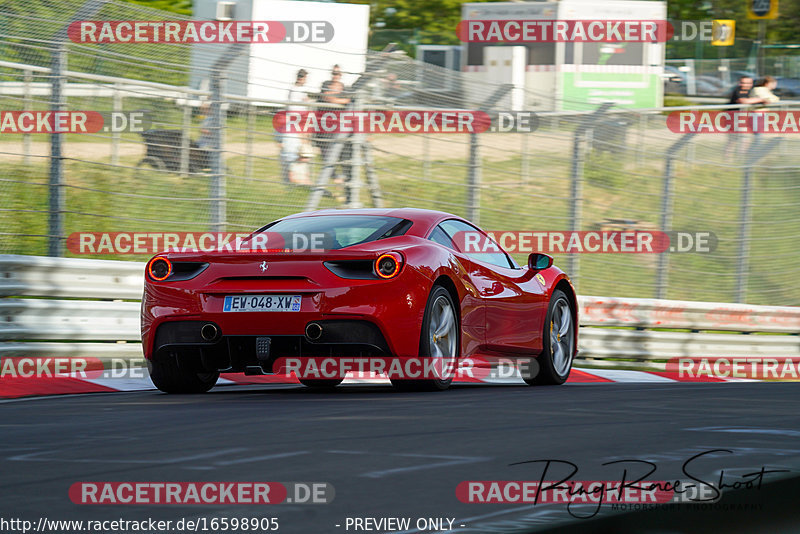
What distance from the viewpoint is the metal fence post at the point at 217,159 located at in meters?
10.1

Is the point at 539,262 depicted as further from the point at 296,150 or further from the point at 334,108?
the point at 334,108

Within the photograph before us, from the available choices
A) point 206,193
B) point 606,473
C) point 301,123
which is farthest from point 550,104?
point 606,473

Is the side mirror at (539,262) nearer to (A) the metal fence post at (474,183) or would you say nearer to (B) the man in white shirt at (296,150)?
(B) the man in white shirt at (296,150)

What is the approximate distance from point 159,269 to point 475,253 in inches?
84.9

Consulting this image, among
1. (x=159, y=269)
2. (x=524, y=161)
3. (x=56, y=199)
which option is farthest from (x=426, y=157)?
(x=159, y=269)

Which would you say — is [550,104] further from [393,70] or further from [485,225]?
[393,70]

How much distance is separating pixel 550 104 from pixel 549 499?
11275 millimetres

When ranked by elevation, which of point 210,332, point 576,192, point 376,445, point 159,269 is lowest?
point 376,445

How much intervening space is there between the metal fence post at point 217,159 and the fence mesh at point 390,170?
18mm

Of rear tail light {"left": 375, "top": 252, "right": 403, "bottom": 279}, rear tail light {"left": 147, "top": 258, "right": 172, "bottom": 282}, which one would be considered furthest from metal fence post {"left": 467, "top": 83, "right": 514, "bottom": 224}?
rear tail light {"left": 147, "top": 258, "right": 172, "bottom": 282}

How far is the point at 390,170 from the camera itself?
11.9m

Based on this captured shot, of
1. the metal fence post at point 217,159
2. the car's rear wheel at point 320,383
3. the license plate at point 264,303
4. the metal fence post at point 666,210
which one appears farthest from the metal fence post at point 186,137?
the metal fence post at point 666,210

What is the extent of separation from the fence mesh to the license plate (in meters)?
2.43

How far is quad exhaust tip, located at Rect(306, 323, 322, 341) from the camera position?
6867 mm
